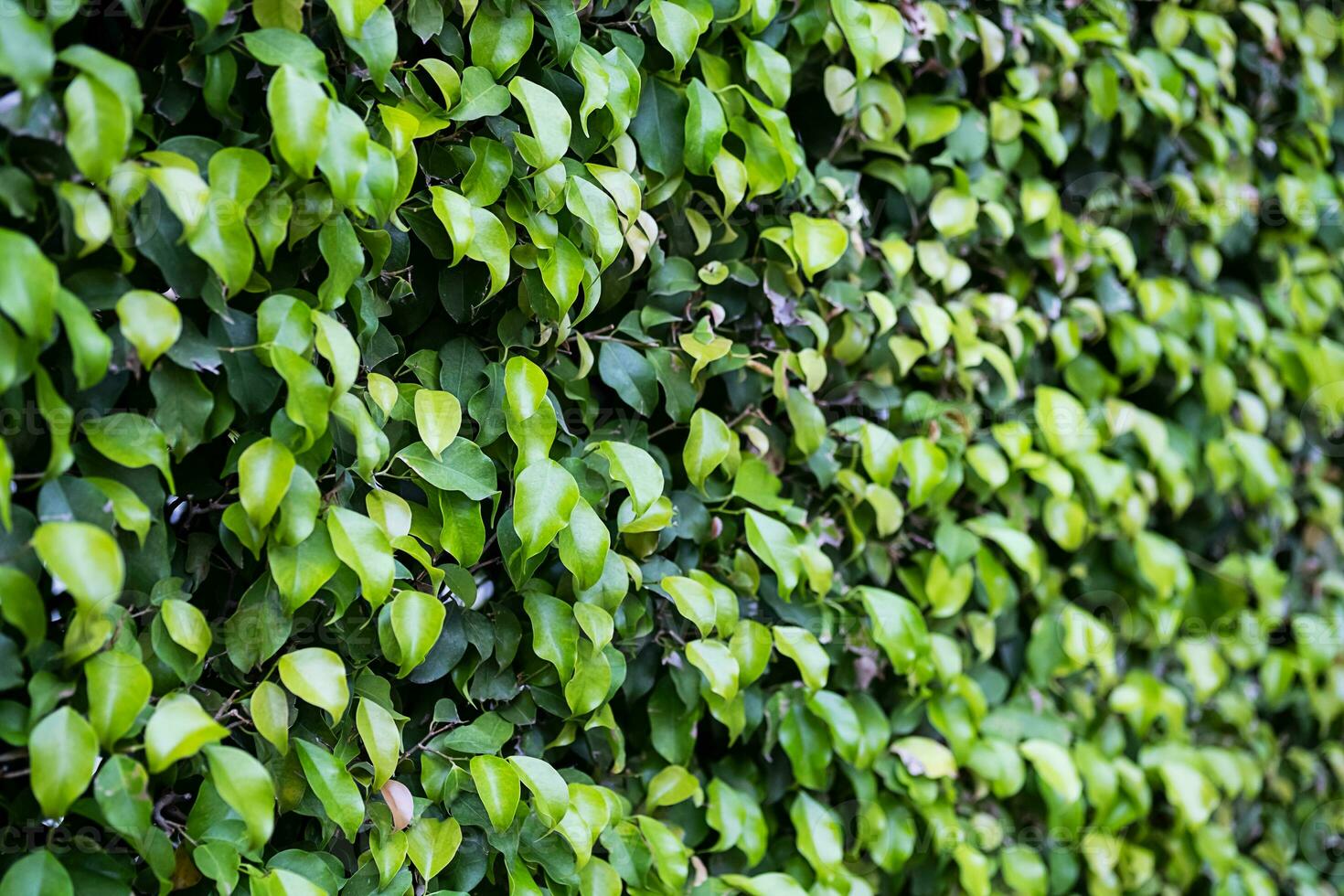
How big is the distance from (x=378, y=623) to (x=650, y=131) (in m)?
0.52

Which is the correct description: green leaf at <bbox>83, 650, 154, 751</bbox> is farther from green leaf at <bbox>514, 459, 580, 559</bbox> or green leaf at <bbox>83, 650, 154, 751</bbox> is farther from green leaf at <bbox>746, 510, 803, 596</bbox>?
green leaf at <bbox>746, 510, 803, 596</bbox>

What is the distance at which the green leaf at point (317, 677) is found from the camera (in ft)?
2.68

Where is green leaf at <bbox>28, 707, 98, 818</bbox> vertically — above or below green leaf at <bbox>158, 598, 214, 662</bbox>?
below

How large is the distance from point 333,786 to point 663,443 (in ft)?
1.55

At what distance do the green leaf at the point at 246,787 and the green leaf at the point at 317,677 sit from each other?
0.21ft

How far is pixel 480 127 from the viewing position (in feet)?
3.10

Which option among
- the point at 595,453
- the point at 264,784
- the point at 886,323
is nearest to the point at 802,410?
the point at 886,323

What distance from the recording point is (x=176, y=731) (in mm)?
739

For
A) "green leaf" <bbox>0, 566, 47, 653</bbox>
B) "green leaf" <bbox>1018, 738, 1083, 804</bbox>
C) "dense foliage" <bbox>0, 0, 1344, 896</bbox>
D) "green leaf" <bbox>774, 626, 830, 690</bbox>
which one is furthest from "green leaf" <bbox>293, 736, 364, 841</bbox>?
"green leaf" <bbox>1018, 738, 1083, 804</bbox>

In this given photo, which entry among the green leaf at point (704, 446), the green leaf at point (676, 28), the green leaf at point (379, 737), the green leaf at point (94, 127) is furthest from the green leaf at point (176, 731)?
the green leaf at point (676, 28)

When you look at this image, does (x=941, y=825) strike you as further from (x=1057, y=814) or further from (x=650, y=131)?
(x=650, y=131)

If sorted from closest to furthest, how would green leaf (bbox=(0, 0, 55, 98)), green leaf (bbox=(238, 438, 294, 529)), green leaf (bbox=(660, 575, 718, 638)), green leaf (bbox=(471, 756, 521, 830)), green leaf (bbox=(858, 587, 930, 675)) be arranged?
green leaf (bbox=(0, 0, 55, 98)) → green leaf (bbox=(238, 438, 294, 529)) → green leaf (bbox=(471, 756, 521, 830)) → green leaf (bbox=(660, 575, 718, 638)) → green leaf (bbox=(858, 587, 930, 675))

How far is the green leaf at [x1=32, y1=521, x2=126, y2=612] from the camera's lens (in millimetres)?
697

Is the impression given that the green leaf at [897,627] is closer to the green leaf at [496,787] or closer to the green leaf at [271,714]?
the green leaf at [496,787]
